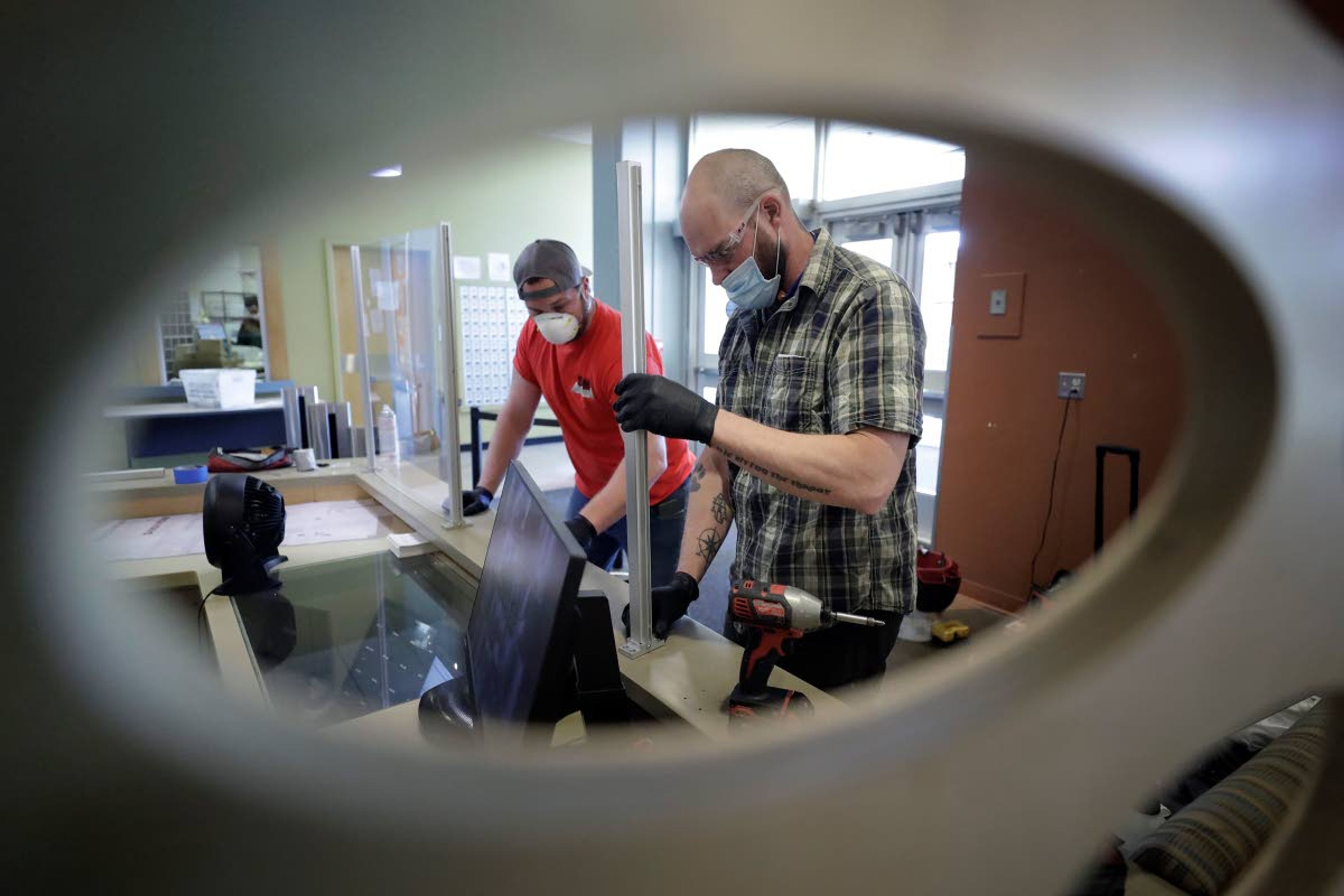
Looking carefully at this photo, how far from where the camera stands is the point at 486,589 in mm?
927

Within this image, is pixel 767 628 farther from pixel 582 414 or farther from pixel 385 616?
pixel 582 414

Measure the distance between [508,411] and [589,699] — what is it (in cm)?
129

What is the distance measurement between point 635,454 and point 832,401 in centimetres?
34

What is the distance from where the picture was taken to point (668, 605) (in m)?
1.12

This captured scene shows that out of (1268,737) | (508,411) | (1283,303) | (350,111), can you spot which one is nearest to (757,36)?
(350,111)

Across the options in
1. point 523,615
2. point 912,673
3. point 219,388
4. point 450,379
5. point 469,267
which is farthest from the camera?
point 469,267

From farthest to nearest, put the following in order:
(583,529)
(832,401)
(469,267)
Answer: (469,267) → (583,529) → (832,401)

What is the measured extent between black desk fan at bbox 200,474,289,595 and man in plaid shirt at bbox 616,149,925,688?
0.87m

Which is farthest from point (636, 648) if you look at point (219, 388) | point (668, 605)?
point (219, 388)

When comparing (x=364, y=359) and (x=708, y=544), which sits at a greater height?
(x=364, y=359)

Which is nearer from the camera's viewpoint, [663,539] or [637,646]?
[637,646]

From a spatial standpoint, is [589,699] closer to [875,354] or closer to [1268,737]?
[875,354]

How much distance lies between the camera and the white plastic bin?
158 inches

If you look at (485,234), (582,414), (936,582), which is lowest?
(936,582)
